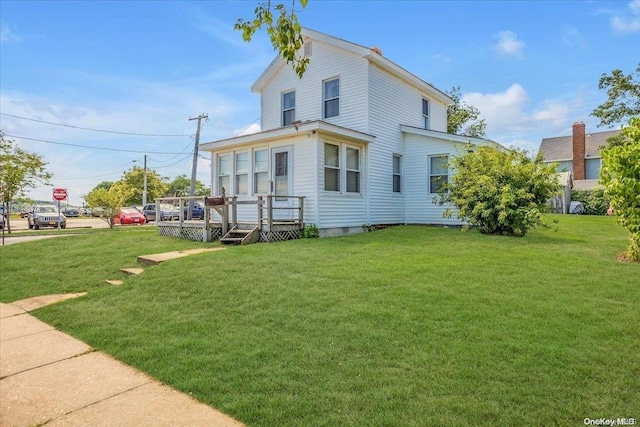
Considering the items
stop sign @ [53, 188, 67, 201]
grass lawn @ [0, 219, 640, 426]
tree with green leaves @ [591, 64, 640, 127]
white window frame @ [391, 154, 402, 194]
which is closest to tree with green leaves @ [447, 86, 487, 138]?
tree with green leaves @ [591, 64, 640, 127]

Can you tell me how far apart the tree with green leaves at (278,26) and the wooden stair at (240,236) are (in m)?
7.75

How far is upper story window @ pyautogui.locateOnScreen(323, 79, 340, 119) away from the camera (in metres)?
14.1

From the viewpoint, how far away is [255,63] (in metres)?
15.4

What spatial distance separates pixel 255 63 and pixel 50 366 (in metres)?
13.8

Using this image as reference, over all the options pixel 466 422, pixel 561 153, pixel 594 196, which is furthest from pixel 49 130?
pixel 561 153

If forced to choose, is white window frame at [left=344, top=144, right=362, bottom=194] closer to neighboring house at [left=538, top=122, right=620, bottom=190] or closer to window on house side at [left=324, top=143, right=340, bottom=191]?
window on house side at [left=324, top=143, right=340, bottom=191]

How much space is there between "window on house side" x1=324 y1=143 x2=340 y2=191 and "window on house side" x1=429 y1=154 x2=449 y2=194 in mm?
4197

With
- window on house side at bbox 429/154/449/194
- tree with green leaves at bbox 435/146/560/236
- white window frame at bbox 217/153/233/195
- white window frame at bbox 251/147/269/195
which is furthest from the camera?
window on house side at bbox 429/154/449/194

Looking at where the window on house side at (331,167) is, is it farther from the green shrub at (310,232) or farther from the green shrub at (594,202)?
the green shrub at (594,202)

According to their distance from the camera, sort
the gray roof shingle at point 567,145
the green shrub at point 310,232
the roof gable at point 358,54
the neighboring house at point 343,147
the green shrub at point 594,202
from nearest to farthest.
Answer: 1. the green shrub at point 310,232
2. the neighboring house at point 343,147
3. the roof gable at point 358,54
4. the green shrub at point 594,202
5. the gray roof shingle at point 567,145

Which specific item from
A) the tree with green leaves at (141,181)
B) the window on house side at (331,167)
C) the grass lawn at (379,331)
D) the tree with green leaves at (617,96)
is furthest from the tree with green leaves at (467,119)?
the tree with green leaves at (141,181)

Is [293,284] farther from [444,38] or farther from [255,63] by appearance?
[255,63]

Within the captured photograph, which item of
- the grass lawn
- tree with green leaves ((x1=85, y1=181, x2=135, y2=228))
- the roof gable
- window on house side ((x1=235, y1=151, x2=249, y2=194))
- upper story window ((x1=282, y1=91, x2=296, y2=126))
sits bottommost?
the grass lawn

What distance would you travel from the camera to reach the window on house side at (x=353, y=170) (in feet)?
42.1
